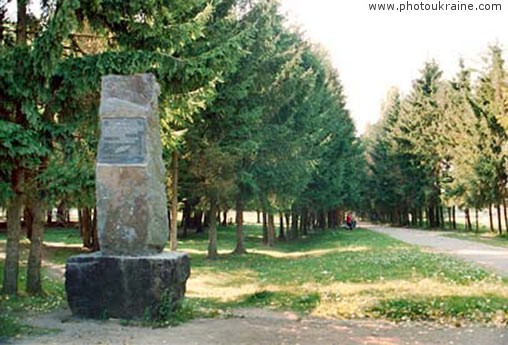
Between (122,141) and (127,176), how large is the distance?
57cm

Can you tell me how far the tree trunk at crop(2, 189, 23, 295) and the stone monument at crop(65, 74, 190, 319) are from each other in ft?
8.09

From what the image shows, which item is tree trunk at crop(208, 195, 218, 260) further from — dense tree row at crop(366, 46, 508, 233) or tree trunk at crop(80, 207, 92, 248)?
dense tree row at crop(366, 46, 508, 233)

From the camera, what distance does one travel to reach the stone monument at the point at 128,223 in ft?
28.7

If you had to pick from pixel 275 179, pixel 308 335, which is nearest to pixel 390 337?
pixel 308 335

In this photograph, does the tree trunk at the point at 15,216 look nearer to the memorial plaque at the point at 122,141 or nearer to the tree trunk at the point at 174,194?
the memorial plaque at the point at 122,141

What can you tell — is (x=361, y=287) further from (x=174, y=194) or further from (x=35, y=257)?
(x=174, y=194)

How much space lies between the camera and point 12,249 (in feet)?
35.5

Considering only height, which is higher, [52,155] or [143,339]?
[52,155]

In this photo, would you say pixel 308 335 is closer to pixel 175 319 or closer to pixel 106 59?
pixel 175 319

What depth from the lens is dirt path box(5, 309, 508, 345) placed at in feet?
24.0

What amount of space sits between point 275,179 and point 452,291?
12.1 m

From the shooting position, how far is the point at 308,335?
7.71 metres

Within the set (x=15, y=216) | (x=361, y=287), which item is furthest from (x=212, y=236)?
(x=15, y=216)

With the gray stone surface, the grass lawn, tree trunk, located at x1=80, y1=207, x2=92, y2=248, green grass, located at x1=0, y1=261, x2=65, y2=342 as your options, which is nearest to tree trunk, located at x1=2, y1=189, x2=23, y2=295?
green grass, located at x1=0, y1=261, x2=65, y2=342
